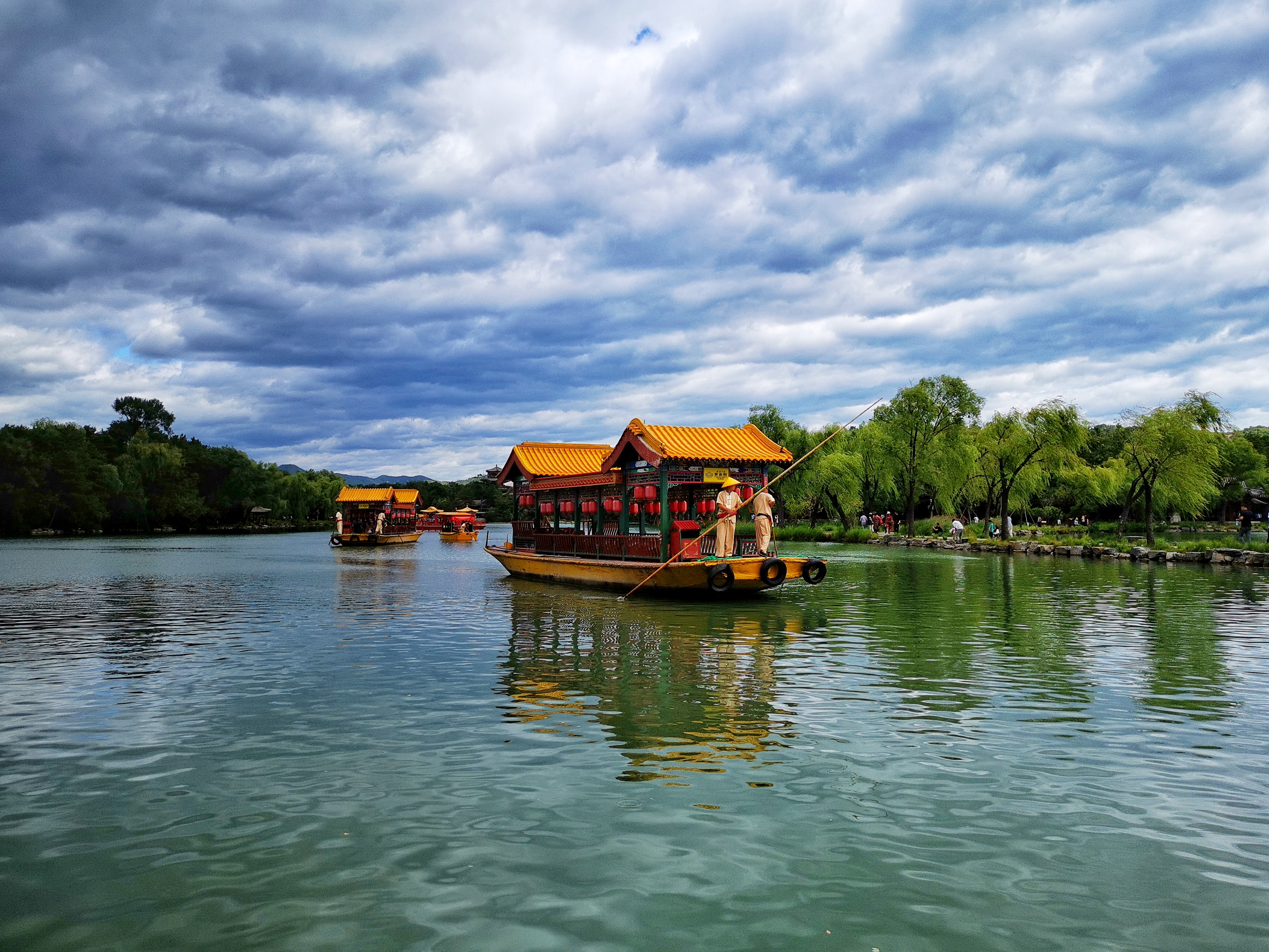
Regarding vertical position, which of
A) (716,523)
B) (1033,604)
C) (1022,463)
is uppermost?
(1022,463)

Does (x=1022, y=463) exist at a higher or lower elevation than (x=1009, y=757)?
higher

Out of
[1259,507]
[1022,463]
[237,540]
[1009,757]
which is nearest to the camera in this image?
[1009,757]

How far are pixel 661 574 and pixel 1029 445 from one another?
33.0 metres

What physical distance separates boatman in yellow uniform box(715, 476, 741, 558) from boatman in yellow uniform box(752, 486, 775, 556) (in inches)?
21.5

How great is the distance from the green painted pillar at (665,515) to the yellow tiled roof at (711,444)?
0.64 meters

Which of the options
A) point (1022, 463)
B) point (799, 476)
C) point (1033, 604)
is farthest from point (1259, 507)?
point (1033, 604)

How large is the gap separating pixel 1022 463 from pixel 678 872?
1845 inches

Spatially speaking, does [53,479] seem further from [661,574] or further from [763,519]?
[763,519]

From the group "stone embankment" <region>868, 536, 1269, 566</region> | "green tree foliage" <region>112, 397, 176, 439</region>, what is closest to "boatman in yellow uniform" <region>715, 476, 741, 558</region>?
"stone embankment" <region>868, 536, 1269, 566</region>

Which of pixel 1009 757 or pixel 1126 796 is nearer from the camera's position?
pixel 1126 796

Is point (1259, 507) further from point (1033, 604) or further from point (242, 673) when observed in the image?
point (242, 673)

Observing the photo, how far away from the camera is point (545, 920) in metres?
4.55

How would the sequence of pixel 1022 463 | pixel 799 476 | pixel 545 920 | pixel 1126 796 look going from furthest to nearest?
pixel 799 476 → pixel 1022 463 → pixel 1126 796 → pixel 545 920

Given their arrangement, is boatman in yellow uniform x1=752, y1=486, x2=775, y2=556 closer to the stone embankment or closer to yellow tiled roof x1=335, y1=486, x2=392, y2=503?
the stone embankment
